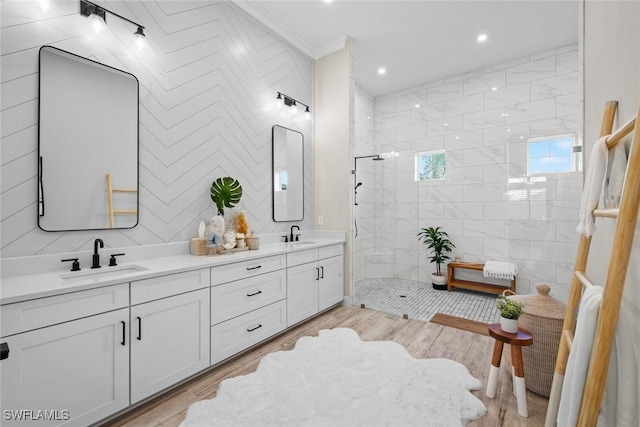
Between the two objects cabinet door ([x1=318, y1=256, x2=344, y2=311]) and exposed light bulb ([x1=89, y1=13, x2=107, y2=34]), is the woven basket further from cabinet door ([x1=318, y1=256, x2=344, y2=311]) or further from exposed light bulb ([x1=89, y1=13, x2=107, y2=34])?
exposed light bulb ([x1=89, y1=13, x2=107, y2=34])

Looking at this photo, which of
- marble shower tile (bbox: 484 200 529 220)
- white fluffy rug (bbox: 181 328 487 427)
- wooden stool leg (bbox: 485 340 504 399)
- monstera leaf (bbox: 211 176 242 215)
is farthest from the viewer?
marble shower tile (bbox: 484 200 529 220)

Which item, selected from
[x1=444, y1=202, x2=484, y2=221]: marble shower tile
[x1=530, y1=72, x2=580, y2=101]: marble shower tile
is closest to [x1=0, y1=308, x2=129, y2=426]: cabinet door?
[x1=444, y1=202, x2=484, y2=221]: marble shower tile

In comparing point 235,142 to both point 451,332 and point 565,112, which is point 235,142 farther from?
point 565,112

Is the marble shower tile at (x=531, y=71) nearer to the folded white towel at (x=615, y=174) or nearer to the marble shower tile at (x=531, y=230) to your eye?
the marble shower tile at (x=531, y=230)

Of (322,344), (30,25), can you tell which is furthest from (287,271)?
(30,25)

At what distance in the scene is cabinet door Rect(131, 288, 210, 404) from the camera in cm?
165

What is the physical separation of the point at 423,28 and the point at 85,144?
356 centimetres

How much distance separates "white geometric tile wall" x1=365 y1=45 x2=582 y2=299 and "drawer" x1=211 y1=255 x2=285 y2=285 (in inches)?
74.1

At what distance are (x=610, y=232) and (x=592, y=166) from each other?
33 cm

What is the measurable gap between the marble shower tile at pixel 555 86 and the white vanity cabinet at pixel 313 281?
337 cm

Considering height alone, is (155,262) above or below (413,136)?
below

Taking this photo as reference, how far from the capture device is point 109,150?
78.2 inches

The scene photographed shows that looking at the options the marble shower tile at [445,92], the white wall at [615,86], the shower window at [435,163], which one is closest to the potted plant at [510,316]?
the white wall at [615,86]

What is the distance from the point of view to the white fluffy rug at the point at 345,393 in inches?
61.7
